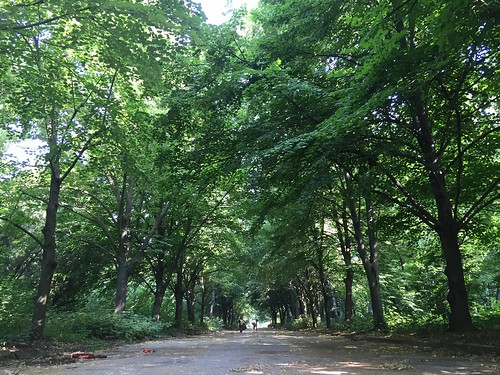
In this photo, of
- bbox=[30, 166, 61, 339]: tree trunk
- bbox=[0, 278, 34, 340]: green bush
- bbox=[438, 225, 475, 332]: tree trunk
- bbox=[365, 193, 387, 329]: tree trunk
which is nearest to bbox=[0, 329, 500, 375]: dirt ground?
bbox=[438, 225, 475, 332]: tree trunk

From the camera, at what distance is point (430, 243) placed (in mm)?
17203

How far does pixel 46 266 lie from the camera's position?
12648mm

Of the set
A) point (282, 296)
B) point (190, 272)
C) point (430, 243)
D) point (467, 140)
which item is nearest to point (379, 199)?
point (467, 140)

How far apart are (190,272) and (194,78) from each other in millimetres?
27202

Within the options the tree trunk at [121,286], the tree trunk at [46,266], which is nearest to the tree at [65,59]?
the tree trunk at [46,266]

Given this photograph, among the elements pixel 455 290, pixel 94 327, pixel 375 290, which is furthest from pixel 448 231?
pixel 94 327

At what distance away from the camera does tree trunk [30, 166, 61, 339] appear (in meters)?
11.9

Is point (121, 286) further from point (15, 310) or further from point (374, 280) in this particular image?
point (374, 280)

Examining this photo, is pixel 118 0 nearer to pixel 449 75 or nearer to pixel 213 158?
pixel 213 158

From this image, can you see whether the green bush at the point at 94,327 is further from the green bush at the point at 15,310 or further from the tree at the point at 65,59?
the tree at the point at 65,59

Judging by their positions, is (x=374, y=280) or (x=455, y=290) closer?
(x=455, y=290)

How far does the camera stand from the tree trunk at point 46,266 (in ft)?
39.0

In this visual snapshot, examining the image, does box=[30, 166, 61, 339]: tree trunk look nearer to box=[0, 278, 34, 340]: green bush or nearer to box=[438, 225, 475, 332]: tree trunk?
box=[0, 278, 34, 340]: green bush

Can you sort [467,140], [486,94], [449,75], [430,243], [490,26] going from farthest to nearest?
1. [430,243]
2. [467,140]
3. [486,94]
4. [449,75]
5. [490,26]
